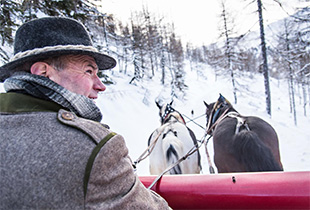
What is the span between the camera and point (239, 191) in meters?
1.38

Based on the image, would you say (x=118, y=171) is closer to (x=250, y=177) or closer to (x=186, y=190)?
(x=186, y=190)

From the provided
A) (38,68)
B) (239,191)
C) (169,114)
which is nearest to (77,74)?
(38,68)

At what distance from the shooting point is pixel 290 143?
31.2 ft

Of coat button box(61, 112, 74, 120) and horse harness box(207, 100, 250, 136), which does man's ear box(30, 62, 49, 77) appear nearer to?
coat button box(61, 112, 74, 120)

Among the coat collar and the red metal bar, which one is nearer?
the coat collar

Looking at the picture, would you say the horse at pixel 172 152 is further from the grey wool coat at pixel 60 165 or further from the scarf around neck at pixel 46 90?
the grey wool coat at pixel 60 165

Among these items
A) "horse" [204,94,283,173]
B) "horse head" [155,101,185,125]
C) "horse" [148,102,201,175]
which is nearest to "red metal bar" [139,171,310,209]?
"horse" [204,94,283,173]

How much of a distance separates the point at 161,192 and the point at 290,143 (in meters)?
10.5

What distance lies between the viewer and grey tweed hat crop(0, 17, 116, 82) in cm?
111

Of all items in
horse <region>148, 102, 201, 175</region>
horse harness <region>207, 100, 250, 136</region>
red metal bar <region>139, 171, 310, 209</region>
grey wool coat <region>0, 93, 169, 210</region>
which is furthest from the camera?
horse <region>148, 102, 201, 175</region>

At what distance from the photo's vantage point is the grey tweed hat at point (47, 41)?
111 cm

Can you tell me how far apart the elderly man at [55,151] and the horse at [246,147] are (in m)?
1.96

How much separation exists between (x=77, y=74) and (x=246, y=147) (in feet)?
7.91

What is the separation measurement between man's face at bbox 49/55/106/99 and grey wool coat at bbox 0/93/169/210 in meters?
0.29
